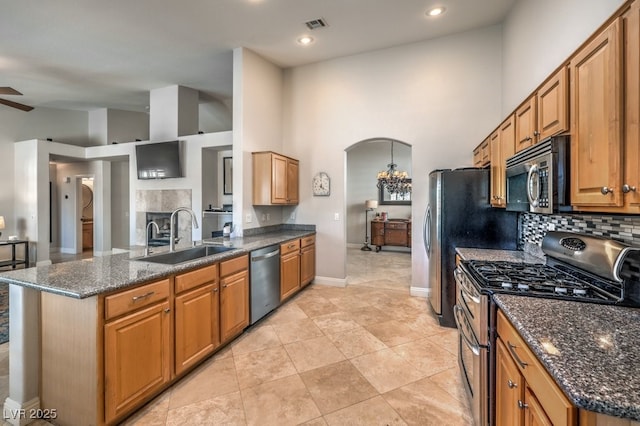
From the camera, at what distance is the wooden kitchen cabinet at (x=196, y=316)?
6.93 feet

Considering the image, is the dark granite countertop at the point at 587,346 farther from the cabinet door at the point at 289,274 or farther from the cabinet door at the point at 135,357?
the cabinet door at the point at 289,274

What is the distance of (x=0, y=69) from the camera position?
4.55 meters

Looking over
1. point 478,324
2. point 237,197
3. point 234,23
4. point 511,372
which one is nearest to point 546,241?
point 478,324

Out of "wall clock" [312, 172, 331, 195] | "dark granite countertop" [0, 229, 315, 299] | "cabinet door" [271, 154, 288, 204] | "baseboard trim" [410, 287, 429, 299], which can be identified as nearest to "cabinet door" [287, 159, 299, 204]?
"cabinet door" [271, 154, 288, 204]

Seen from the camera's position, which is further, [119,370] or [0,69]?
[0,69]

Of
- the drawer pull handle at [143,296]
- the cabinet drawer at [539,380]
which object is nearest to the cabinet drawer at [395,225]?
the cabinet drawer at [539,380]

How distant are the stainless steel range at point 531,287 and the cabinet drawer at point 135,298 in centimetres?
202

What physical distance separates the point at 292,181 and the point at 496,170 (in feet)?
9.34

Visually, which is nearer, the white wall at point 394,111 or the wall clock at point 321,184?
the white wall at point 394,111

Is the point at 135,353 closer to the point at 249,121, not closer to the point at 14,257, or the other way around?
the point at 249,121

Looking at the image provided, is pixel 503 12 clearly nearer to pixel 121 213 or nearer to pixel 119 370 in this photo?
pixel 119 370

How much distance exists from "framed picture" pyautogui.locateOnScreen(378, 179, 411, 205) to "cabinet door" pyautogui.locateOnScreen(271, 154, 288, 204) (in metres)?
4.58

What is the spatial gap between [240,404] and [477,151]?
3.73 m

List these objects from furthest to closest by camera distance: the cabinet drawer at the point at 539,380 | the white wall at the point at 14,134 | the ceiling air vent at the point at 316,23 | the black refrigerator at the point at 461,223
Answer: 1. the white wall at the point at 14,134
2. the ceiling air vent at the point at 316,23
3. the black refrigerator at the point at 461,223
4. the cabinet drawer at the point at 539,380
